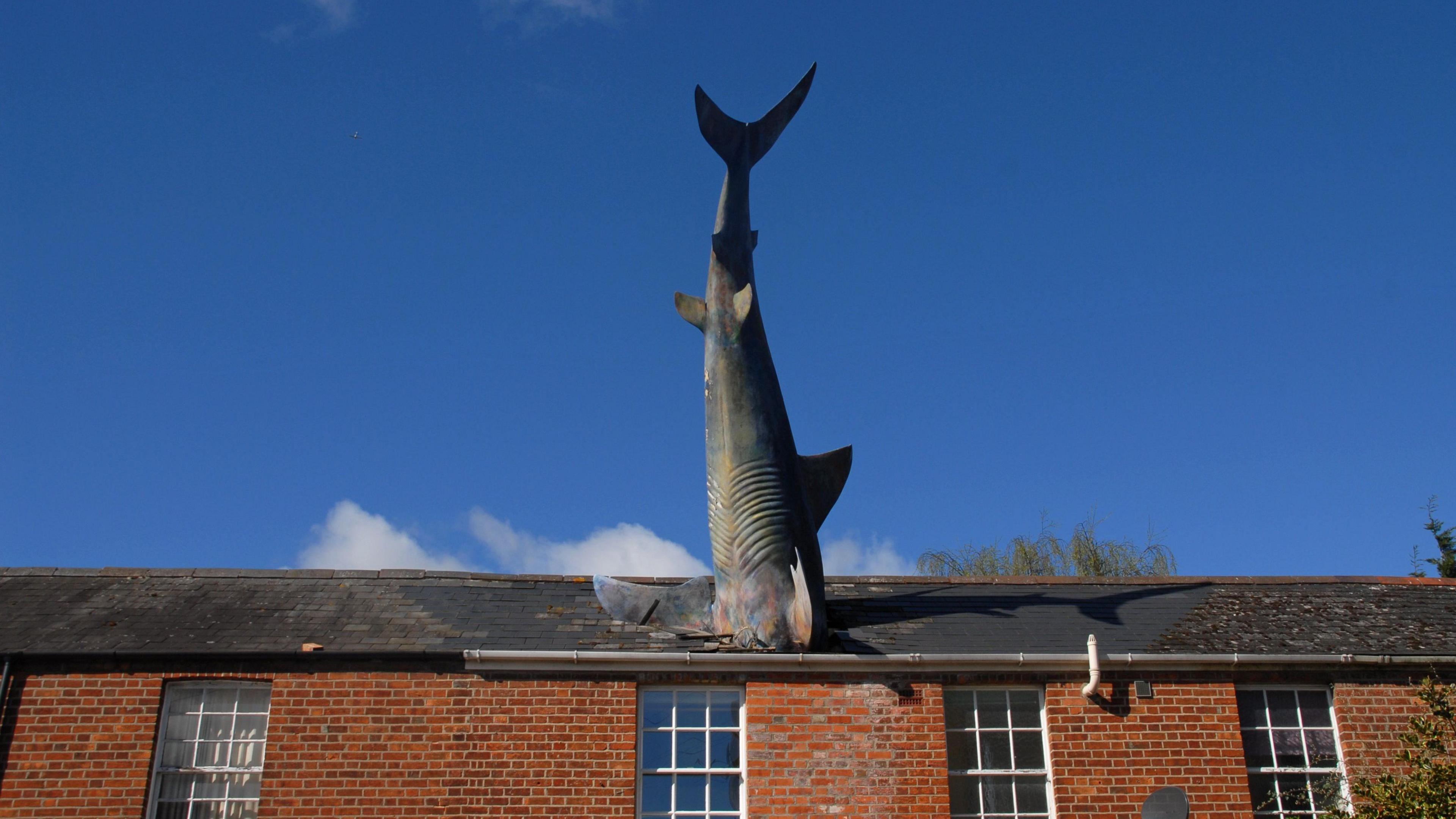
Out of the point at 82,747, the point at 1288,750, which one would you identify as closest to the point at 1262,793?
the point at 1288,750

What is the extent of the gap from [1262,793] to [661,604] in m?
5.94

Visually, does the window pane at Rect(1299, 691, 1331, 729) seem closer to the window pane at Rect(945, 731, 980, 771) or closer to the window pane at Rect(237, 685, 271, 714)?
the window pane at Rect(945, 731, 980, 771)

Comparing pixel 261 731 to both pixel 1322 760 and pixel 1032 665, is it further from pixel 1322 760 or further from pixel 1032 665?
pixel 1322 760

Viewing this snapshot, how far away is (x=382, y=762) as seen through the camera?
10844 mm

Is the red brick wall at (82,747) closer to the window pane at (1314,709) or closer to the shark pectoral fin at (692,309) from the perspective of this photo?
the shark pectoral fin at (692,309)

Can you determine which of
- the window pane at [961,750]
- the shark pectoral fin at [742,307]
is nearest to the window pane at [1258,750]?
the window pane at [961,750]

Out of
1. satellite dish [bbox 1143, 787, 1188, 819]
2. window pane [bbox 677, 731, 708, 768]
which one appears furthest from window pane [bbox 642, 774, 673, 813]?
satellite dish [bbox 1143, 787, 1188, 819]

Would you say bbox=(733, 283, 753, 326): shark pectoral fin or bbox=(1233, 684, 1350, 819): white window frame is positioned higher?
bbox=(733, 283, 753, 326): shark pectoral fin

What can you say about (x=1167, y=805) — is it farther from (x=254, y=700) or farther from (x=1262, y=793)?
(x=254, y=700)

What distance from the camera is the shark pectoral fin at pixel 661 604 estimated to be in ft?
40.0

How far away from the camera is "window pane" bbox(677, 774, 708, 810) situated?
10891 mm

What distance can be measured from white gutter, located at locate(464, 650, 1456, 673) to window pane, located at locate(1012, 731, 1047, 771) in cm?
61

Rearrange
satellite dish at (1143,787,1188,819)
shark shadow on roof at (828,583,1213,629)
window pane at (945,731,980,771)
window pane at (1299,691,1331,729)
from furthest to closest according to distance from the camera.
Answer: shark shadow on roof at (828,583,1213,629), window pane at (1299,691,1331,729), window pane at (945,731,980,771), satellite dish at (1143,787,1188,819)

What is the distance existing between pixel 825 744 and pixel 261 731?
16.9 ft
